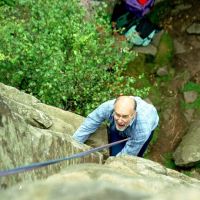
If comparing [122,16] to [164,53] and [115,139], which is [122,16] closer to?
[164,53]

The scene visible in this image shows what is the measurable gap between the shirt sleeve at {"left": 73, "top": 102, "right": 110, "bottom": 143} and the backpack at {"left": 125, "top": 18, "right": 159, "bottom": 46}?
756cm

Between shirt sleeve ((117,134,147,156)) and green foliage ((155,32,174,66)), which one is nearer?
shirt sleeve ((117,134,147,156))

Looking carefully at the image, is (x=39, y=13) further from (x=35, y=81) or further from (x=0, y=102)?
(x=0, y=102)

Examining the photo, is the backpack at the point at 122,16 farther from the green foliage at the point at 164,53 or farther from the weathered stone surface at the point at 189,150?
the weathered stone surface at the point at 189,150

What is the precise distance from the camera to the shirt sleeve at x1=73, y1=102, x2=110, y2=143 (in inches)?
267

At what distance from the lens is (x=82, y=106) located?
913 cm

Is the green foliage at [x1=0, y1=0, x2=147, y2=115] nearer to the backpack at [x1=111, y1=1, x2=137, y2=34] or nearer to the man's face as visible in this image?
the man's face

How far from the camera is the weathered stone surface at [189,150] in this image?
12.0 metres

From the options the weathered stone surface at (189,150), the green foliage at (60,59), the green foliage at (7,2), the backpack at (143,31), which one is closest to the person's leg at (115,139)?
the green foliage at (60,59)

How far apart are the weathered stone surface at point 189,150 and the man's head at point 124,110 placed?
591 cm

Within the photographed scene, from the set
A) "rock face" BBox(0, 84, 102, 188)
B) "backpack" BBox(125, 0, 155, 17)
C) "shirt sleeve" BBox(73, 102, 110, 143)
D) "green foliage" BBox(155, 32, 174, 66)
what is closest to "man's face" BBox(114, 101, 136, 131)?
"shirt sleeve" BBox(73, 102, 110, 143)

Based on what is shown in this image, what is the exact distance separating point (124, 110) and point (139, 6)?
9.21m

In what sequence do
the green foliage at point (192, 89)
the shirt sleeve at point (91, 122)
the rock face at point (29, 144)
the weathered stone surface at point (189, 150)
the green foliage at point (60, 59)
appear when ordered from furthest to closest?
1. the green foliage at point (192, 89)
2. the weathered stone surface at point (189, 150)
3. the green foliage at point (60, 59)
4. the shirt sleeve at point (91, 122)
5. the rock face at point (29, 144)

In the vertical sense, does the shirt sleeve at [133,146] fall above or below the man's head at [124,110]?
below
